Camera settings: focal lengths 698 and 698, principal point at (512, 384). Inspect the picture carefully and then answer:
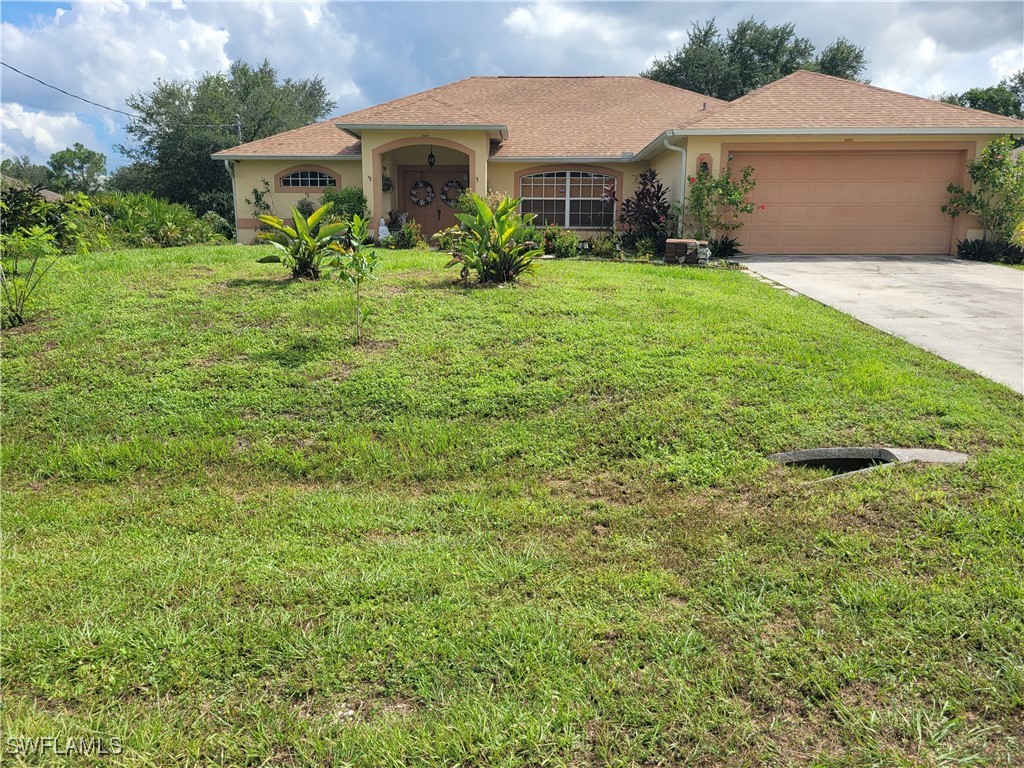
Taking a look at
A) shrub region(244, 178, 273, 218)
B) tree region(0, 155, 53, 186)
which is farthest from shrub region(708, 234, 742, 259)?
tree region(0, 155, 53, 186)

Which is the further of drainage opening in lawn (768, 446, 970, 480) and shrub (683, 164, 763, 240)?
shrub (683, 164, 763, 240)

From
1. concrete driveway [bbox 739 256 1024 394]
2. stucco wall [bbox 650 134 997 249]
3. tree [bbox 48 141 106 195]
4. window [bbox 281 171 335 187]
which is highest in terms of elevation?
tree [bbox 48 141 106 195]

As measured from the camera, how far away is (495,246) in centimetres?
863

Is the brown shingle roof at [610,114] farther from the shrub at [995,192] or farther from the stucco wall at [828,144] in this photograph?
the shrub at [995,192]

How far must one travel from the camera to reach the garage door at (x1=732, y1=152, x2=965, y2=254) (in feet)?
52.8

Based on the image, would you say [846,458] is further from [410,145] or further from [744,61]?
[744,61]

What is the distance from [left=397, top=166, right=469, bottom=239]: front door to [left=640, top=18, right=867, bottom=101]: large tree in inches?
700

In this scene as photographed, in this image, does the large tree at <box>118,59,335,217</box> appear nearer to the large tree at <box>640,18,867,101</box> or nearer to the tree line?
the tree line

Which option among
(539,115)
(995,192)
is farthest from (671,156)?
(995,192)

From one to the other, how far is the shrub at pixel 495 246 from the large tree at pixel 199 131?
25.7m

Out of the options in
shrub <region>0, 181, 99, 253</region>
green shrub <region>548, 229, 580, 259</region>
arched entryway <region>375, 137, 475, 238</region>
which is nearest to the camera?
shrub <region>0, 181, 99, 253</region>

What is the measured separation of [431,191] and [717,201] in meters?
8.49

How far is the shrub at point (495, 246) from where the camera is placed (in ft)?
27.8

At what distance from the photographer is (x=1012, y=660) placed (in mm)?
2535
